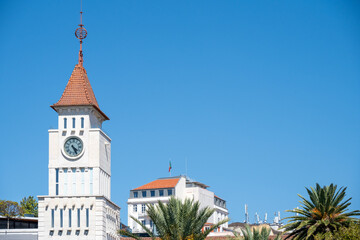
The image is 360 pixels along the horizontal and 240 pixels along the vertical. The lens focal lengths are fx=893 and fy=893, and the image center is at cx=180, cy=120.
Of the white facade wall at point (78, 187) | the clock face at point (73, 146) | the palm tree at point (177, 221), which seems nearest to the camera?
the palm tree at point (177, 221)

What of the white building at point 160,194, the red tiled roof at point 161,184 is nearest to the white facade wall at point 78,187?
the white building at point 160,194

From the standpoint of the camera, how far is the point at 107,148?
4449 inches

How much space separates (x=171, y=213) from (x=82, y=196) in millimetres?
29334

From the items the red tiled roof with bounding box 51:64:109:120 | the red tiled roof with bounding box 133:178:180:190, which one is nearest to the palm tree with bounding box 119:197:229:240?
the red tiled roof with bounding box 51:64:109:120

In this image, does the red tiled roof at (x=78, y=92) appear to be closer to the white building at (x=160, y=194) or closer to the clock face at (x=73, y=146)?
the clock face at (x=73, y=146)

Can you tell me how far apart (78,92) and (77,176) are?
10.6 metres

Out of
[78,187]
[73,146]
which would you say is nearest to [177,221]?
[78,187]

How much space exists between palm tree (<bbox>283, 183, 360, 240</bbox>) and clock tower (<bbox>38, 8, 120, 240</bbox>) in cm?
2903

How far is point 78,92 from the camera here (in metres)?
110

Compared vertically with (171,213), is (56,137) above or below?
above

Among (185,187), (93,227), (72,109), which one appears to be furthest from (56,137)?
(185,187)

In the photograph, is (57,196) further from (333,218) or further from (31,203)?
(31,203)

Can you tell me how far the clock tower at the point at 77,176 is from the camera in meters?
105

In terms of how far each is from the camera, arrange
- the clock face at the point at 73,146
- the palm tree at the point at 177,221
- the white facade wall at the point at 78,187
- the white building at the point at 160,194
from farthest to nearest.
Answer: the white building at the point at 160,194
the clock face at the point at 73,146
the white facade wall at the point at 78,187
the palm tree at the point at 177,221
